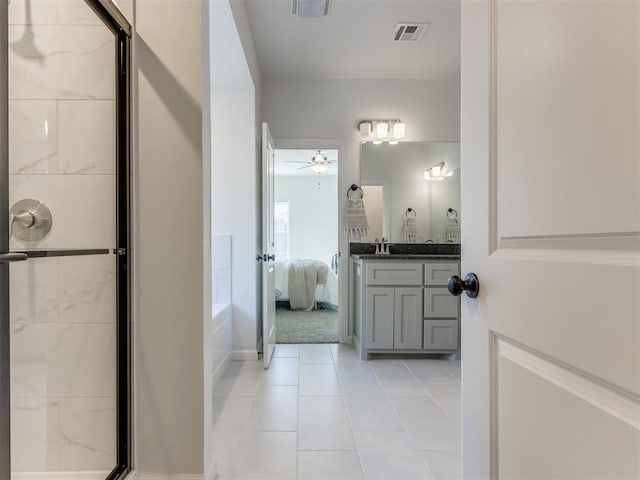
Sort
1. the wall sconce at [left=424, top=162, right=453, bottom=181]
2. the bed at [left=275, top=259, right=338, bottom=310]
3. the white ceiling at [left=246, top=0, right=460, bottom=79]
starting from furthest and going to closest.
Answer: the bed at [left=275, top=259, right=338, bottom=310] → the wall sconce at [left=424, top=162, right=453, bottom=181] → the white ceiling at [left=246, top=0, right=460, bottom=79]

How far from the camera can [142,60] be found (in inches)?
51.4

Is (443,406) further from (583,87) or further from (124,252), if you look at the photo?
(583,87)

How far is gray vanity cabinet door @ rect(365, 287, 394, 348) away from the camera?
3.18 metres

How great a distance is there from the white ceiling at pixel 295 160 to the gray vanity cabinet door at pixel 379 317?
353cm

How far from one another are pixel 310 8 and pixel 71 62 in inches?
69.0

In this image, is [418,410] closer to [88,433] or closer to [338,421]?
[338,421]

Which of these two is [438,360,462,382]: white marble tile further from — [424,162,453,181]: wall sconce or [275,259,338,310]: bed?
[275,259,338,310]: bed

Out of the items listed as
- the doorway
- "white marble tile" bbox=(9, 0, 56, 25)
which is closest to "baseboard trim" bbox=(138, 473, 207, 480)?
"white marble tile" bbox=(9, 0, 56, 25)

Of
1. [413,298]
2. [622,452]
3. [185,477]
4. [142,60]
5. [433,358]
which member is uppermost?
[142,60]

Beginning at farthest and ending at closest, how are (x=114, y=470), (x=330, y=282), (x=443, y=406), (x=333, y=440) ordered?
(x=330, y=282)
(x=443, y=406)
(x=333, y=440)
(x=114, y=470)

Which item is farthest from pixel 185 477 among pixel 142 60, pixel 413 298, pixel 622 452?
pixel 413 298

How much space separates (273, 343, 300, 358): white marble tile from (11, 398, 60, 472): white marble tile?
2.15 m

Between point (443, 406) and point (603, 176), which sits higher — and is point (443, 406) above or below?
below

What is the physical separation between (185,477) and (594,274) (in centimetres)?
144
